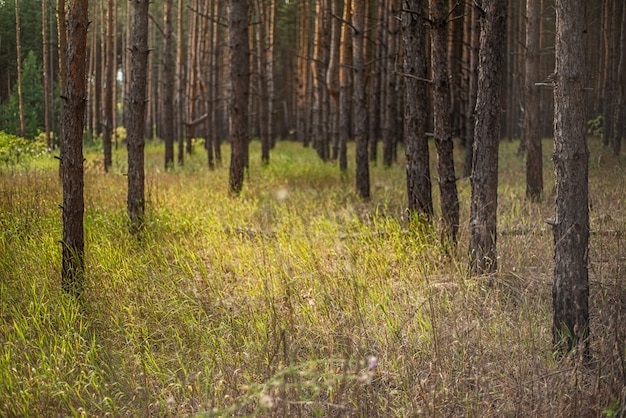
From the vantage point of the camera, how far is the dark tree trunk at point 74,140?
16.8ft

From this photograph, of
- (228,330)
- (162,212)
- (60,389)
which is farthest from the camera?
(162,212)

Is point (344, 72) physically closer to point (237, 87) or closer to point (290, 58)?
point (237, 87)

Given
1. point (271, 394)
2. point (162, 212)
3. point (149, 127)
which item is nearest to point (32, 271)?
point (162, 212)

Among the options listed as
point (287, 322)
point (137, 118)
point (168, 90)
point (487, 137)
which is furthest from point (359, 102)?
point (287, 322)

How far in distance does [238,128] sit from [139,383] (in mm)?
8505

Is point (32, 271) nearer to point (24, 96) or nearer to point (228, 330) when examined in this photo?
point (228, 330)

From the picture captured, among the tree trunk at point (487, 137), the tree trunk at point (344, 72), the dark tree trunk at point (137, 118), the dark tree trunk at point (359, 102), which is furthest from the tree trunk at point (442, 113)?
the tree trunk at point (344, 72)

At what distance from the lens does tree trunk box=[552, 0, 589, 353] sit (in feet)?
12.1

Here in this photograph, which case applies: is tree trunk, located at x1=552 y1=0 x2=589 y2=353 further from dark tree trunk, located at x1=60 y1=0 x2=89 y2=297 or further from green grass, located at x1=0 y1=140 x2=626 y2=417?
dark tree trunk, located at x1=60 y1=0 x2=89 y2=297

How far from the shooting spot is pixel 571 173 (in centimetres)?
372

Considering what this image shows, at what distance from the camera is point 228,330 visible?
14.6ft

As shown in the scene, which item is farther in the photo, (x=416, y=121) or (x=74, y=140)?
(x=416, y=121)

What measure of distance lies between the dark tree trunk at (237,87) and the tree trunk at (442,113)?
5.30m

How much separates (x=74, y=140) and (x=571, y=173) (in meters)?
3.95
